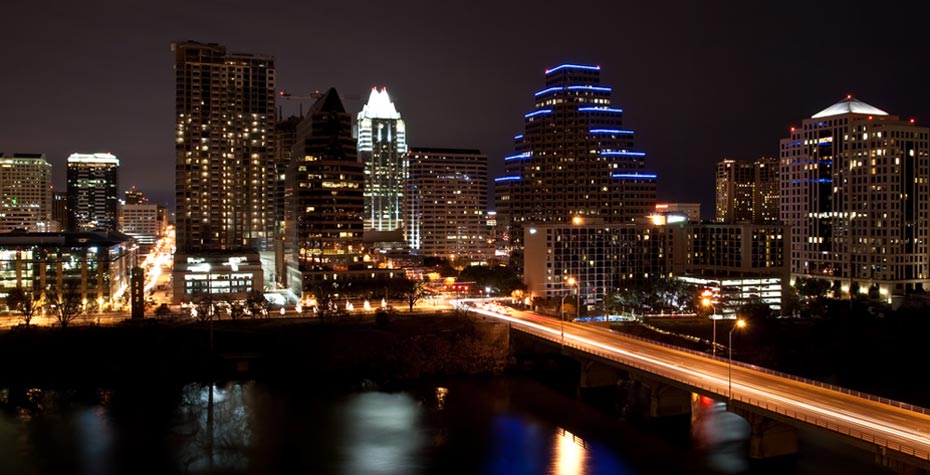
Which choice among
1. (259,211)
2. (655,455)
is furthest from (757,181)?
(655,455)

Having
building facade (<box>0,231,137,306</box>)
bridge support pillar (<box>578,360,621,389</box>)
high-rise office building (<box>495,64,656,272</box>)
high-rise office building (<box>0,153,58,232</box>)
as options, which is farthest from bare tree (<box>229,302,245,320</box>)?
high-rise office building (<box>0,153,58,232</box>)

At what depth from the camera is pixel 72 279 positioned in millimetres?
69375

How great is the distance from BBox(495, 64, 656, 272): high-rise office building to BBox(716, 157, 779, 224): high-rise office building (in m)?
75.5

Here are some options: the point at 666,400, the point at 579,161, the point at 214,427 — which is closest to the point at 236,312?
the point at 214,427

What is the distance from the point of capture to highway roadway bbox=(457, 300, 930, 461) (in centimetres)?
2672

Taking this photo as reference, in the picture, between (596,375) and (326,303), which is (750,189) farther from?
(596,375)

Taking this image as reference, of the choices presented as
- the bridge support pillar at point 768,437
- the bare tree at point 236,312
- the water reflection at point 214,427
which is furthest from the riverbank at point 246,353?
the bridge support pillar at point 768,437

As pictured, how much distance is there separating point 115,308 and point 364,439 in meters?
43.8

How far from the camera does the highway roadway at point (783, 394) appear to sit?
26719 mm

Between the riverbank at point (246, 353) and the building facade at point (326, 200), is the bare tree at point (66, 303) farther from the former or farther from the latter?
the building facade at point (326, 200)

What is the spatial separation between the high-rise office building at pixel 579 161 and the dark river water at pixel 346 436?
187ft

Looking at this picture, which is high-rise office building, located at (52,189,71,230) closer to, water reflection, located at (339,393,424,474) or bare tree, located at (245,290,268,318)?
bare tree, located at (245,290,268,318)

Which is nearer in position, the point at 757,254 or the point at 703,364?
the point at 703,364

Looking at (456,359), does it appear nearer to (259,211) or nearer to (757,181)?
(259,211)
